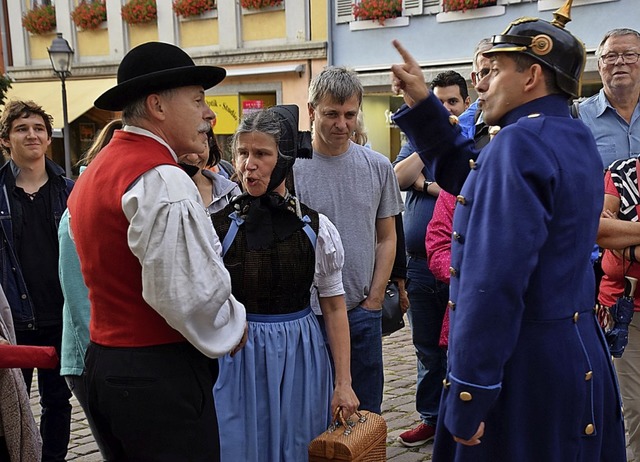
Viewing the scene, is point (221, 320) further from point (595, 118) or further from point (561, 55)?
point (595, 118)

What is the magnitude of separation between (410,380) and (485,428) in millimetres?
3422

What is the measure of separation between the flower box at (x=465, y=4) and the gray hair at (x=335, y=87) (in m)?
9.87

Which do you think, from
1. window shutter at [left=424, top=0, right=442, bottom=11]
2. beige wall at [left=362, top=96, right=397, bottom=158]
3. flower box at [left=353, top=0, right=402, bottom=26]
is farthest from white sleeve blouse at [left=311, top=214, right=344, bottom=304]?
beige wall at [left=362, top=96, right=397, bottom=158]

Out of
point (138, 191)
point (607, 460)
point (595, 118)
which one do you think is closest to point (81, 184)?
point (138, 191)

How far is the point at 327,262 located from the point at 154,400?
0.93m

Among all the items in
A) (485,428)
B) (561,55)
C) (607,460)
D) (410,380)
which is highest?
(561,55)

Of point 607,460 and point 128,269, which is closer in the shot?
point 128,269

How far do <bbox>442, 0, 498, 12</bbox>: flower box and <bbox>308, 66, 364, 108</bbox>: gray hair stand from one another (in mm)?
9874

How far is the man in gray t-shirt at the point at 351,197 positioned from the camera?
10.9 ft

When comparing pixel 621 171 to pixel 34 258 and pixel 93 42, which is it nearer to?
pixel 34 258

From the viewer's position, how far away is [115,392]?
2082 mm

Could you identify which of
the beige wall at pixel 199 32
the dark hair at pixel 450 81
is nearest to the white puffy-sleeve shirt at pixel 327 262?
the dark hair at pixel 450 81

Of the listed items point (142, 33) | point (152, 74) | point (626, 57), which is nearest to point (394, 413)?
point (626, 57)

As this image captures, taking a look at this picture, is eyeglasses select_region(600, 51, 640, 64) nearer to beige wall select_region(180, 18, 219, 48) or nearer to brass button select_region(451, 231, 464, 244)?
brass button select_region(451, 231, 464, 244)
